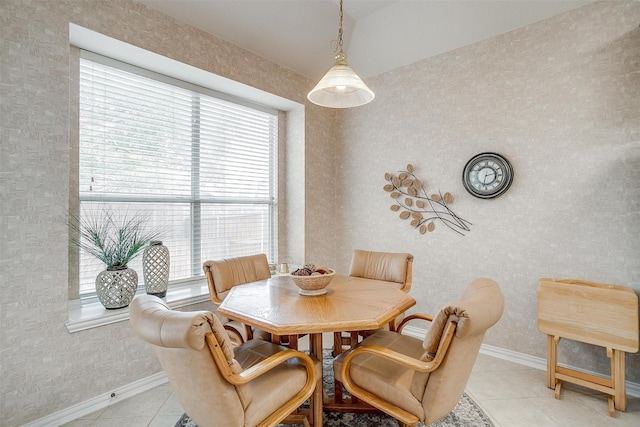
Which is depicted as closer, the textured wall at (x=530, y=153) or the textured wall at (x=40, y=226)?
the textured wall at (x=40, y=226)

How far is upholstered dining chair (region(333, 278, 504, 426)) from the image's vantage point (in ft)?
4.38

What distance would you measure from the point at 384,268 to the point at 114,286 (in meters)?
2.10

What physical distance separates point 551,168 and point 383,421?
94.7 inches

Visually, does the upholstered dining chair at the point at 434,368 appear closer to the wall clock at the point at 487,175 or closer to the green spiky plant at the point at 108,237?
the wall clock at the point at 487,175

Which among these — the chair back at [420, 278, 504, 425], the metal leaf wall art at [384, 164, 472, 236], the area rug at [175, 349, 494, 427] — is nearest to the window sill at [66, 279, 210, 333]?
the area rug at [175, 349, 494, 427]

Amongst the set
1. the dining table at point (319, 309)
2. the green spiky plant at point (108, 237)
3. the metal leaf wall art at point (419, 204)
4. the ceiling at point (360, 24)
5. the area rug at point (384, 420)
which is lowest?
the area rug at point (384, 420)

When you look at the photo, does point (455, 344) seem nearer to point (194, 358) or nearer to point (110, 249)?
point (194, 358)

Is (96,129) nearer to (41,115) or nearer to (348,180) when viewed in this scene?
(41,115)

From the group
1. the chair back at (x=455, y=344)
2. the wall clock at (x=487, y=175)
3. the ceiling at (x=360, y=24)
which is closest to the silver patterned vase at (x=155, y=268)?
the ceiling at (x=360, y=24)

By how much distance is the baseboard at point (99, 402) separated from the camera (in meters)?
1.93

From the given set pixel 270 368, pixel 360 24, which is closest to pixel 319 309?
pixel 270 368

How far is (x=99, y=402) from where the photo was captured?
2115 millimetres

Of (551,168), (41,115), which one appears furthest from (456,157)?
(41,115)

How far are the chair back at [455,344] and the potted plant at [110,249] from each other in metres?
2.08
